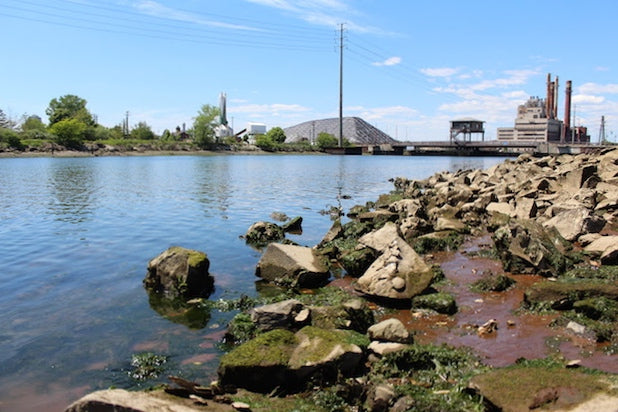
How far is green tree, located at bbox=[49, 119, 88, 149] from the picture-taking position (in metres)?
115

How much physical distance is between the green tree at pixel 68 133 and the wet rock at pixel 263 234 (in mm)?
108719

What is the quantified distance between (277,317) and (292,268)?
4108mm

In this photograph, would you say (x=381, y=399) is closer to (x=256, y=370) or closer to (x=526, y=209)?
(x=256, y=370)

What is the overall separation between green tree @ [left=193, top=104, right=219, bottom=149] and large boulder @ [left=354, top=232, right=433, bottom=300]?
439ft

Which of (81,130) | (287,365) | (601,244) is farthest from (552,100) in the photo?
(287,365)

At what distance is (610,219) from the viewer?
17.5 m

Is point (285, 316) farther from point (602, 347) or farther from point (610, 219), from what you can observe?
point (610, 219)

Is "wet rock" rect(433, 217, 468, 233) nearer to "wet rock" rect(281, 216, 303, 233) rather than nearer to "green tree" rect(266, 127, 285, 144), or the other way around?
"wet rock" rect(281, 216, 303, 233)

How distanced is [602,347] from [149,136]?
152637 millimetres

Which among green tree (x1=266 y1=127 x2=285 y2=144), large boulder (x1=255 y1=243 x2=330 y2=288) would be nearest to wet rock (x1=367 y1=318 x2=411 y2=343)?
large boulder (x1=255 y1=243 x2=330 y2=288)

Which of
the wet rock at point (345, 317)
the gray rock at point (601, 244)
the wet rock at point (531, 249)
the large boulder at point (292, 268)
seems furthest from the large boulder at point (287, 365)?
the gray rock at point (601, 244)

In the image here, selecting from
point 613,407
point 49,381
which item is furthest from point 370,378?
point 49,381

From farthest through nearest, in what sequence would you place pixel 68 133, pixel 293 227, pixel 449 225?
pixel 68 133, pixel 293 227, pixel 449 225

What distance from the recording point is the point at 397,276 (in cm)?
1162
